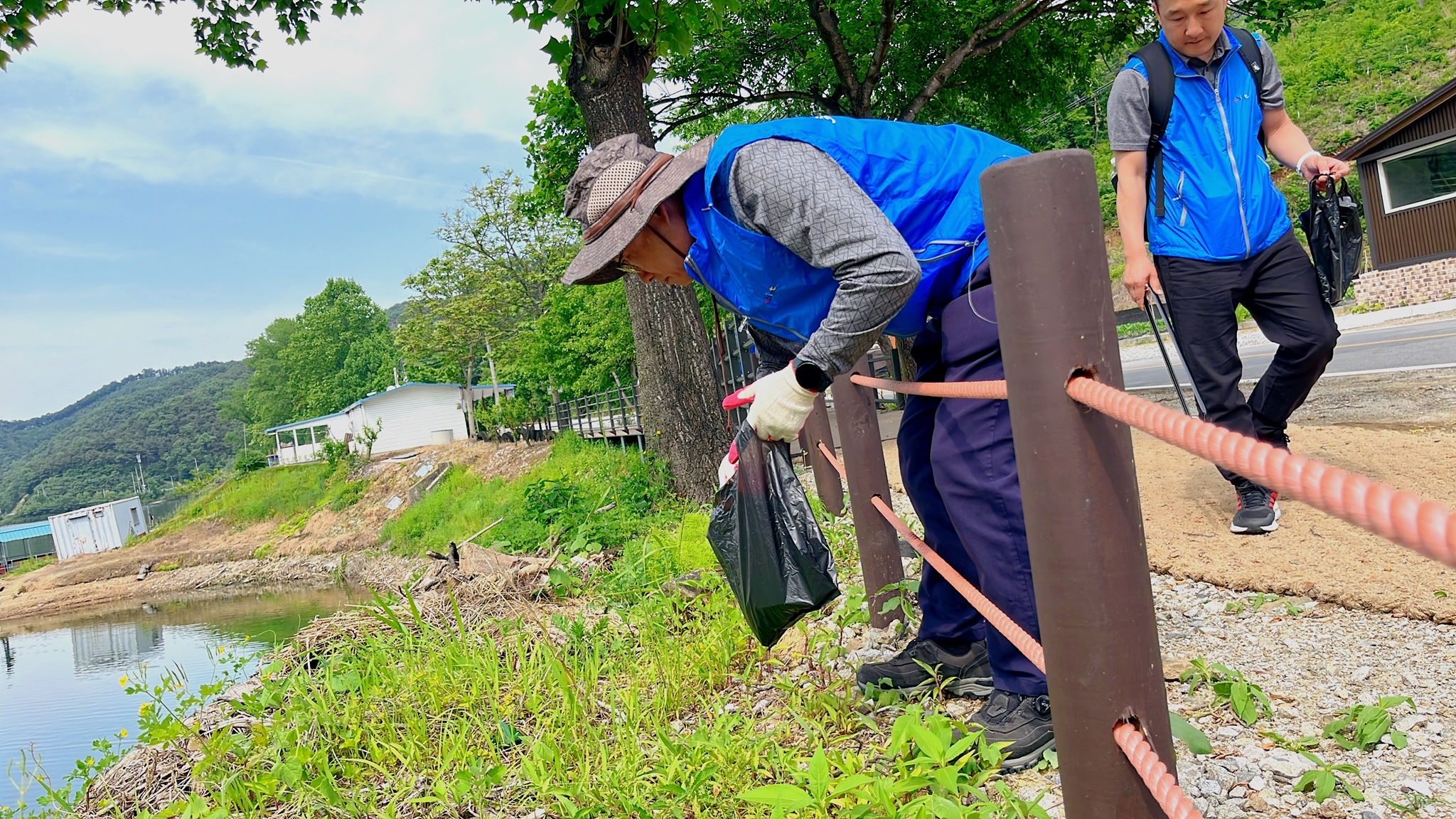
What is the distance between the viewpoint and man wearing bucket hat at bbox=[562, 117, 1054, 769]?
185cm

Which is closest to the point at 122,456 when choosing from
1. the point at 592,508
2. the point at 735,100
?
the point at 735,100

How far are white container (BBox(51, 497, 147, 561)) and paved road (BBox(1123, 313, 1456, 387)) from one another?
166 feet

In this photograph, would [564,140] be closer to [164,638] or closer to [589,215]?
[589,215]

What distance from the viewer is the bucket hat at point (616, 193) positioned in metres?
2.20

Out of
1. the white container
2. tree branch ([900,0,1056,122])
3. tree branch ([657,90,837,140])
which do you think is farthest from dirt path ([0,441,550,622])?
tree branch ([900,0,1056,122])

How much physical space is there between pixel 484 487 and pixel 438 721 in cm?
2070

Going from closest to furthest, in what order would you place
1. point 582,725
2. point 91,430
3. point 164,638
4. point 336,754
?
point 582,725, point 336,754, point 164,638, point 91,430

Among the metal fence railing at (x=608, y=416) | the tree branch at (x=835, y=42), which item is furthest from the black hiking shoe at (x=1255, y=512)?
the metal fence railing at (x=608, y=416)

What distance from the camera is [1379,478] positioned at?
11.5ft

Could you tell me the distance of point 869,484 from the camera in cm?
314

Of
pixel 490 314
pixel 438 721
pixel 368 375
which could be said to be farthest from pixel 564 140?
pixel 368 375

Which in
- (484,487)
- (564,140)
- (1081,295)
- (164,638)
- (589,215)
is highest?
(564,140)

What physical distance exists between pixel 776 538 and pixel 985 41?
34.9 ft

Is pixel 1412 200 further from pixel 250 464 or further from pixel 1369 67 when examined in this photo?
pixel 250 464
